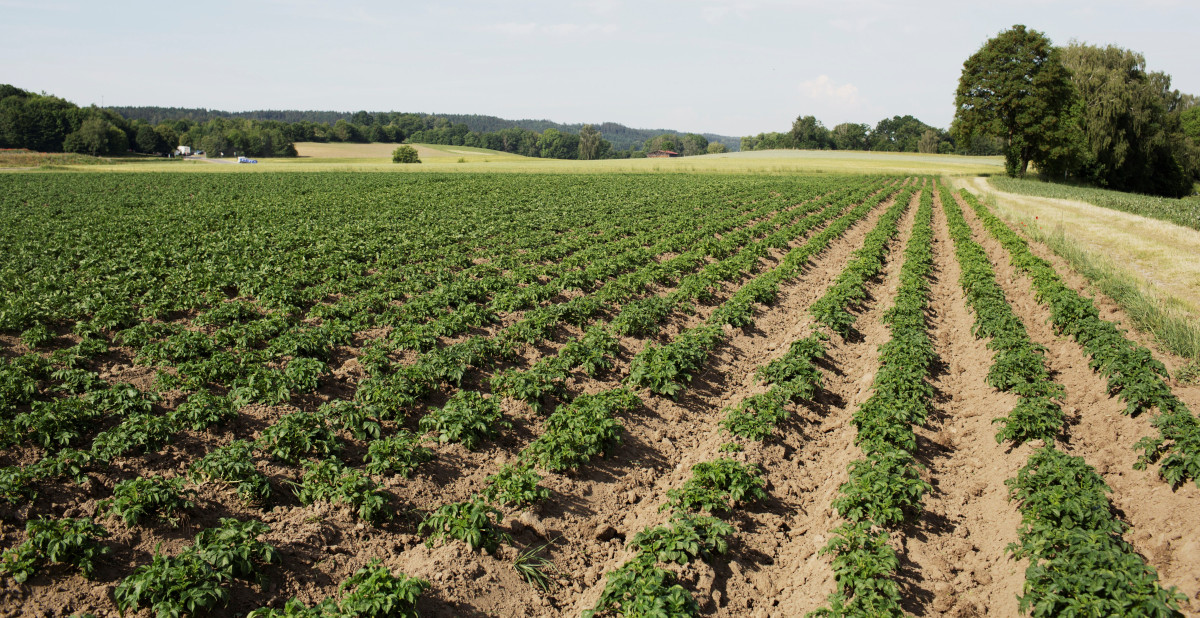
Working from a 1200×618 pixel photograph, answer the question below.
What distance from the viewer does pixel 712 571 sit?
19.4 ft

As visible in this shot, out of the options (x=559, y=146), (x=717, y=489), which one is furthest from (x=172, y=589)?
(x=559, y=146)

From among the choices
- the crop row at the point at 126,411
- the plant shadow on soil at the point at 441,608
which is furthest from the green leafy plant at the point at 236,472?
the plant shadow on soil at the point at 441,608

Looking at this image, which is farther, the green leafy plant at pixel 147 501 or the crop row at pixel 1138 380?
the crop row at pixel 1138 380

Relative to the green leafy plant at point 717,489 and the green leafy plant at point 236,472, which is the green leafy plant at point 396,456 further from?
the green leafy plant at point 717,489

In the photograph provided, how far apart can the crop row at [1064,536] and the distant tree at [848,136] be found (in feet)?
564

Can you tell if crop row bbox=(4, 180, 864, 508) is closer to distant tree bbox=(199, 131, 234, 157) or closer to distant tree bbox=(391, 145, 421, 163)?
distant tree bbox=(391, 145, 421, 163)

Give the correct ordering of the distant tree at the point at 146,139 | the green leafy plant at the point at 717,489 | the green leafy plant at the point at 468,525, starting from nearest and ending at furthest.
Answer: the green leafy plant at the point at 468,525
the green leafy plant at the point at 717,489
the distant tree at the point at 146,139

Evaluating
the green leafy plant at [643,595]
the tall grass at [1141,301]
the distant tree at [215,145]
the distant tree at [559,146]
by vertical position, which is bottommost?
the green leafy plant at [643,595]

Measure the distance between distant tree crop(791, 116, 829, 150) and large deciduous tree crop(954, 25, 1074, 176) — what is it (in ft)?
322

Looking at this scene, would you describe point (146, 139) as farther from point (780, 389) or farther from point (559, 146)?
point (780, 389)

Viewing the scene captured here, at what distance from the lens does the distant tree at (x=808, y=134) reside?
15700 centimetres

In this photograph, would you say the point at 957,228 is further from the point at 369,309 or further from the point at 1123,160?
the point at 1123,160

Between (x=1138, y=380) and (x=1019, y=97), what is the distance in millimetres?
62507

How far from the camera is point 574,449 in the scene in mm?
7594
